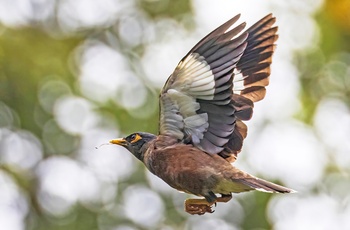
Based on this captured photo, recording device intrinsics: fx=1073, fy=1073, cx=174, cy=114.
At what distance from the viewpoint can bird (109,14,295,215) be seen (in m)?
6.77

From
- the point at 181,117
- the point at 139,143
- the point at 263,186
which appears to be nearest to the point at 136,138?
the point at 139,143

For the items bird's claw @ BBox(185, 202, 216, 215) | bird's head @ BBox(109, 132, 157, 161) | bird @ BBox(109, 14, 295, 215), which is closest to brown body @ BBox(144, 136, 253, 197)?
bird @ BBox(109, 14, 295, 215)

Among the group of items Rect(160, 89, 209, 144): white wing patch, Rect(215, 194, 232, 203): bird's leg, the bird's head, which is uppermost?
Rect(160, 89, 209, 144): white wing patch

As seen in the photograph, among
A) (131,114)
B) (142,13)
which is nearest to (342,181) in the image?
(131,114)

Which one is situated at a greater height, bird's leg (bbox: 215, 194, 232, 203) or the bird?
the bird

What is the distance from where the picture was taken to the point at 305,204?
1589 centimetres

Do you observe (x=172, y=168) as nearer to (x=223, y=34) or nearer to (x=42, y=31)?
(x=223, y=34)

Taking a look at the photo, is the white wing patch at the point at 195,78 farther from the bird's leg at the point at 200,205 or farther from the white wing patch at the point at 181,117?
the bird's leg at the point at 200,205

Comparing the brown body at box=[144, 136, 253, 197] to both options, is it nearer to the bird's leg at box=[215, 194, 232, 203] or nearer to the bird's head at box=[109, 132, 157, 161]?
the bird's leg at box=[215, 194, 232, 203]

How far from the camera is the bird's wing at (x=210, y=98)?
266 inches

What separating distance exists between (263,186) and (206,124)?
1.91 ft

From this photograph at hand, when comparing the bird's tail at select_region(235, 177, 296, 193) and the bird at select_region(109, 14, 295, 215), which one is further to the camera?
the bird at select_region(109, 14, 295, 215)

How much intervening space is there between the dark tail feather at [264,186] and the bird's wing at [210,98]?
12.3 inches

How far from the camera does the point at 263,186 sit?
6.69 m
